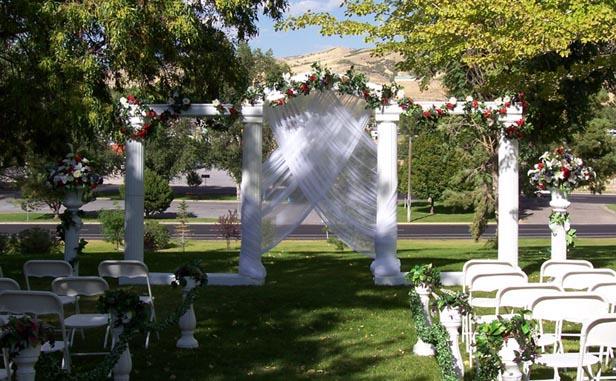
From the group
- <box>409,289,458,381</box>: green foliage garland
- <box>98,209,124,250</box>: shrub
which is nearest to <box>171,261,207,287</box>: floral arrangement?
<box>409,289,458,381</box>: green foliage garland

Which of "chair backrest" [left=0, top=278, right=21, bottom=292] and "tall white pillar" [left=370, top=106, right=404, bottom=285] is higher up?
"tall white pillar" [left=370, top=106, right=404, bottom=285]

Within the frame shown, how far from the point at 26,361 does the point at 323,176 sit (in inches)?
291

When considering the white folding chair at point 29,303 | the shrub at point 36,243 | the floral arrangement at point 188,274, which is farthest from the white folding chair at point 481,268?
the shrub at point 36,243

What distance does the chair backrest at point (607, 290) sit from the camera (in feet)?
21.5

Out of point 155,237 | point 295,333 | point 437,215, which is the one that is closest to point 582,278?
point 295,333

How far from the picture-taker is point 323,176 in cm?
1153

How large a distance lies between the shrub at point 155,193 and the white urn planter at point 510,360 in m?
31.2

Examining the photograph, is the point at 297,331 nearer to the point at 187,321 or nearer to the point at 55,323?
the point at 187,321

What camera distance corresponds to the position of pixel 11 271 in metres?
12.5

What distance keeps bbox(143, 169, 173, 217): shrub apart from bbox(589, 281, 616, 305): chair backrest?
29.5 m

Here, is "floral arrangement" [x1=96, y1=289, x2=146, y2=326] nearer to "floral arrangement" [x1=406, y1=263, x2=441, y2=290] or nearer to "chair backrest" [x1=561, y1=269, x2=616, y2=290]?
"floral arrangement" [x1=406, y1=263, x2=441, y2=290]

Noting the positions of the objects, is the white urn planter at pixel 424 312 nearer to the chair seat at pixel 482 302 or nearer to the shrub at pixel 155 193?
the chair seat at pixel 482 302

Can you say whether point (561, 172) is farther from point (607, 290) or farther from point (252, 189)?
point (607, 290)

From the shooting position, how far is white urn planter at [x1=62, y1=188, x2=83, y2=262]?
1077cm
